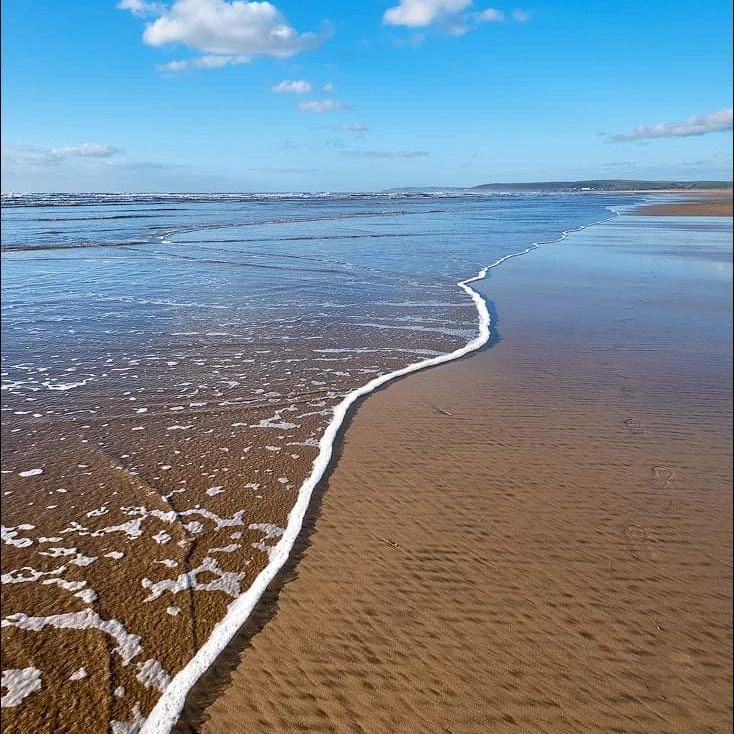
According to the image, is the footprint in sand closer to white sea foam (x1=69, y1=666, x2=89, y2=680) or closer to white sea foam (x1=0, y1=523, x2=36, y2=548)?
white sea foam (x1=69, y1=666, x2=89, y2=680)

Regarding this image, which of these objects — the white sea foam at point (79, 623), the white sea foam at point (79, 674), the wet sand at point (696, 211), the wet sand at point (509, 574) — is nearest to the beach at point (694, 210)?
the wet sand at point (696, 211)

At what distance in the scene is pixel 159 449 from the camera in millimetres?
5035

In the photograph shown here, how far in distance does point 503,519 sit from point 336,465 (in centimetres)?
147

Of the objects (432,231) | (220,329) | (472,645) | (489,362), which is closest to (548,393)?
(489,362)

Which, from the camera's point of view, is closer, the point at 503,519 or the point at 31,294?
the point at 503,519

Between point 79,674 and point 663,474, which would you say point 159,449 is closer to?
point 79,674

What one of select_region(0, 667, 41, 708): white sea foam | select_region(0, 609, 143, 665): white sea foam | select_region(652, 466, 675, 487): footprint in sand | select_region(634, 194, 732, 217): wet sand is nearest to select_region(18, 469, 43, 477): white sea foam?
select_region(0, 609, 143, 665): white sea foam

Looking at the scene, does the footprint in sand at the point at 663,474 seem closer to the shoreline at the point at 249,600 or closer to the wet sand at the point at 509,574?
the wet sand at the point at 509,574

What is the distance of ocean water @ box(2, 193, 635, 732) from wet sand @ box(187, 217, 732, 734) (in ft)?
1.21

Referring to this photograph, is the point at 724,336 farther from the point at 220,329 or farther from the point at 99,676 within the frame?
the point at 99,676

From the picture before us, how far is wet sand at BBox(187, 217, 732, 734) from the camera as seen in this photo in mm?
2557

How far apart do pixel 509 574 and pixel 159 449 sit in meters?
3.21

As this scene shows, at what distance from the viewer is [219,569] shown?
3.49 m

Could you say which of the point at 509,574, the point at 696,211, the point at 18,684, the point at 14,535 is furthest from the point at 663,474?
the point at 696,211
